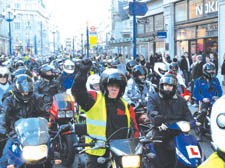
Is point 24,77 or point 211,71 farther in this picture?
point 211,71

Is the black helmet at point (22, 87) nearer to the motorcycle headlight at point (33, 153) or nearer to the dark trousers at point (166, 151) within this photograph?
the motorcycle headlight at point (33, 153)

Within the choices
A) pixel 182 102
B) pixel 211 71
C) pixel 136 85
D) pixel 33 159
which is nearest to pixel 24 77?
pixel 33 159

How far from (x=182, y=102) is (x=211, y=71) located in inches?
124

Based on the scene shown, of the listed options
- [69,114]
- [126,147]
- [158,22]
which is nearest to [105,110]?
[126,147]

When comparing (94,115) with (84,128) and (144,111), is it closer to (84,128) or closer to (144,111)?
(84,128)

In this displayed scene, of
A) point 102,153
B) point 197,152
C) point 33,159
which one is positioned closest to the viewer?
point 33,159

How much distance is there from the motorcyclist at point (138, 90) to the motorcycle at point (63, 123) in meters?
1.15

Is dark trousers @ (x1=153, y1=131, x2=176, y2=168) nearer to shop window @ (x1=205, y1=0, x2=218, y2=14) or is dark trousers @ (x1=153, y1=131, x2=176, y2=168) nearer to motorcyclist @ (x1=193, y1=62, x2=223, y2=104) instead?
motorcyclist @ (x1=193, y1=62, x2=223, y2=104)

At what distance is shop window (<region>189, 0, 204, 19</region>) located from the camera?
22281 millimetres

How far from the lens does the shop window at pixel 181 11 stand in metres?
24.6

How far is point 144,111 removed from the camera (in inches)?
242

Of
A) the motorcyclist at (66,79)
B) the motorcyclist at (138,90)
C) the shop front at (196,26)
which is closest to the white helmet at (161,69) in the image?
the motorcyclist at (138,90)

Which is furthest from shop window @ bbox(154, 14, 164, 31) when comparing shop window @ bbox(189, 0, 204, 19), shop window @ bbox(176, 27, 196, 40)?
shop window @ bbox(189, 0, 204, 19)

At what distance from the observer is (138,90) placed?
655cm
